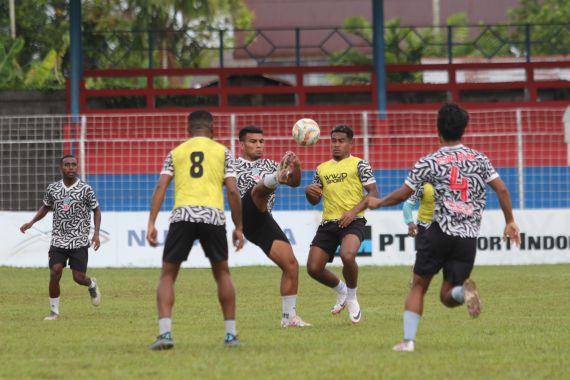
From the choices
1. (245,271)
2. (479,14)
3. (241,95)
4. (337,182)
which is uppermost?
(479,14)

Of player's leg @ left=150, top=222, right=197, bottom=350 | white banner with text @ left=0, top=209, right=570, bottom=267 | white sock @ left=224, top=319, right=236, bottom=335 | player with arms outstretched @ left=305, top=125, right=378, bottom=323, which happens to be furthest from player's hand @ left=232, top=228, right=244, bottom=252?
white banner with text @ left=0, top=209, right=570, bottom=267

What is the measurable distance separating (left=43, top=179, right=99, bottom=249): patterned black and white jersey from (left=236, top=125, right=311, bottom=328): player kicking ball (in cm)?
243

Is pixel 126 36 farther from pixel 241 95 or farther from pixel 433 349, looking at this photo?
pixel 433 349

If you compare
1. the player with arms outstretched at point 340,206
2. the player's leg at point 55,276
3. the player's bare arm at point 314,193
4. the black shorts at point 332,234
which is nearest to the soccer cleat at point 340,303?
the player with arms outstretched at point 340,206

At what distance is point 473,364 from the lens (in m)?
8.80

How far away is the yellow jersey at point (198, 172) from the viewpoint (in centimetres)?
975

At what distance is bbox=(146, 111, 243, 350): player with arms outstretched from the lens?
9719mm

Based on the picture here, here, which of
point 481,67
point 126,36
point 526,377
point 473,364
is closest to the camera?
point 526,377

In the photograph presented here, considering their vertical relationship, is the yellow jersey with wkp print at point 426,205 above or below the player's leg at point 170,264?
above

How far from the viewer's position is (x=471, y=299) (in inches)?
364

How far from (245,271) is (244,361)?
12993 millimetres

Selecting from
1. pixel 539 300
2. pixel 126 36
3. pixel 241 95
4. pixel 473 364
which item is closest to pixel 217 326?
pixel 473 364

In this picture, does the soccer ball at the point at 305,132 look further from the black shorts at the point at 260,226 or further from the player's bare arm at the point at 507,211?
the player's bare arm at the point at 507,211

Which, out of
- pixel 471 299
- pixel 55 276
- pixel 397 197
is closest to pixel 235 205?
pixel 397 197
